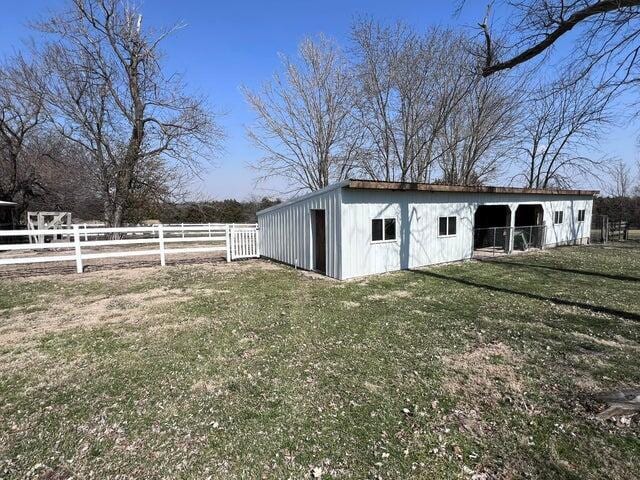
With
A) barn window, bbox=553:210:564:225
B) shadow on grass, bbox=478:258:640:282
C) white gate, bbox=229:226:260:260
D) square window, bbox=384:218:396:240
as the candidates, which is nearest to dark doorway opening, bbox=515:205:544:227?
barn window, bbox=553:210:564:225

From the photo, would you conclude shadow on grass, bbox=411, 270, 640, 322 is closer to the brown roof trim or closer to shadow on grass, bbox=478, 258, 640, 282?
the brown roof trim

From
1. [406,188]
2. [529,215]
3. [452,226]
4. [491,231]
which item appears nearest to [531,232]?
[491,231]

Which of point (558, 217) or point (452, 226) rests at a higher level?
point (558, 217)

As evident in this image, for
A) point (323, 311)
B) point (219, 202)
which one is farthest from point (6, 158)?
point (323, 311)

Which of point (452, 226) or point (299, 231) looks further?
point (452, 226)

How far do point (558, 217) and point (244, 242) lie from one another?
53.2ft

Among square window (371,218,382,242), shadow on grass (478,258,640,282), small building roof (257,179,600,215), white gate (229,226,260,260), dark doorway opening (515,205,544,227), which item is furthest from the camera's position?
dark doorway opening (515,205,544,227)

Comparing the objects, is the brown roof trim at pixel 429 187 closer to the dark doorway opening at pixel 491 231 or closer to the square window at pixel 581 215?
the dark doorway opening at pixel 491 231

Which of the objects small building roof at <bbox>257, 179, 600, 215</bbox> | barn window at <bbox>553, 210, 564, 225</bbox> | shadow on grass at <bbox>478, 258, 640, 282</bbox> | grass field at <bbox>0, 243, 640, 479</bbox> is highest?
small building roof at <bbox>257, 179, 600, 215</bbox>

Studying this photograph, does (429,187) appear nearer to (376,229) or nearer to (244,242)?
(376,229)

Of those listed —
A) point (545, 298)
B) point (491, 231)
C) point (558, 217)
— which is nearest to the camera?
point (545, 298)

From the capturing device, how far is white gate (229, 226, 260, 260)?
44.7 feet

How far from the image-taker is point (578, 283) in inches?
351

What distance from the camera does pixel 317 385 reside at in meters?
3.79
